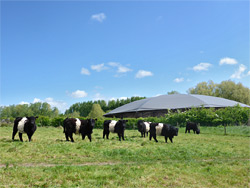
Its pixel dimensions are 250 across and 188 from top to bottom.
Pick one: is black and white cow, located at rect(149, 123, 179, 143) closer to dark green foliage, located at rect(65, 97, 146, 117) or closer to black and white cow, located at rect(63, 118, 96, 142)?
black and white cow, located at rect(63, 118, 96, 142)

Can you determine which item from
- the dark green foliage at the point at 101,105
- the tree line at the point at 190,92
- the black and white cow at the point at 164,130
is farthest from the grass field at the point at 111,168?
the dark green foliage at the point at 101,105

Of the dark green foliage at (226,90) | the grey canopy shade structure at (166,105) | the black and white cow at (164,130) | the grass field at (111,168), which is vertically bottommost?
the grass field at (111,168)

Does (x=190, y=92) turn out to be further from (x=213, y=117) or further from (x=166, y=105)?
(x=213, y=117)

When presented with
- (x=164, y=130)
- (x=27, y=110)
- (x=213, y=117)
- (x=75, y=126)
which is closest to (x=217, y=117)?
(x=213, y=117)

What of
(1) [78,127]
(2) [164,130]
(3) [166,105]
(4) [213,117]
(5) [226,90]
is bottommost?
(2) [164,130]

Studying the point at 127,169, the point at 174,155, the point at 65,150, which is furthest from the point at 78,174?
the point at 174,155

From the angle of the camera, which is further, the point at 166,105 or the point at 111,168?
the point at 166,105

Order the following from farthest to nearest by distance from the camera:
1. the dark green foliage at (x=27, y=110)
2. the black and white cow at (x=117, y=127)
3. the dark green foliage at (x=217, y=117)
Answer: the dark green foliage at (x=27, y=110)
the dark green foliage at (x=217, y=117)
the black and white cow at (x=117, y=127)

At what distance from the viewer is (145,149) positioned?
43.4 ft

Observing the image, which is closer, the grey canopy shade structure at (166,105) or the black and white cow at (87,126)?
the black and white cow at (87,126)

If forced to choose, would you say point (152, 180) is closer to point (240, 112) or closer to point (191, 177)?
point (191, 177)

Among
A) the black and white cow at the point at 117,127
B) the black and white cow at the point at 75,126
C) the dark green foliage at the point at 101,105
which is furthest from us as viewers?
the dark green foliage at the point at 101,105

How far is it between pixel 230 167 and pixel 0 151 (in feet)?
38.2

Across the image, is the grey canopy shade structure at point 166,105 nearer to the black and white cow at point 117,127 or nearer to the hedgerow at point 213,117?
the hedgerow at point 213,117
